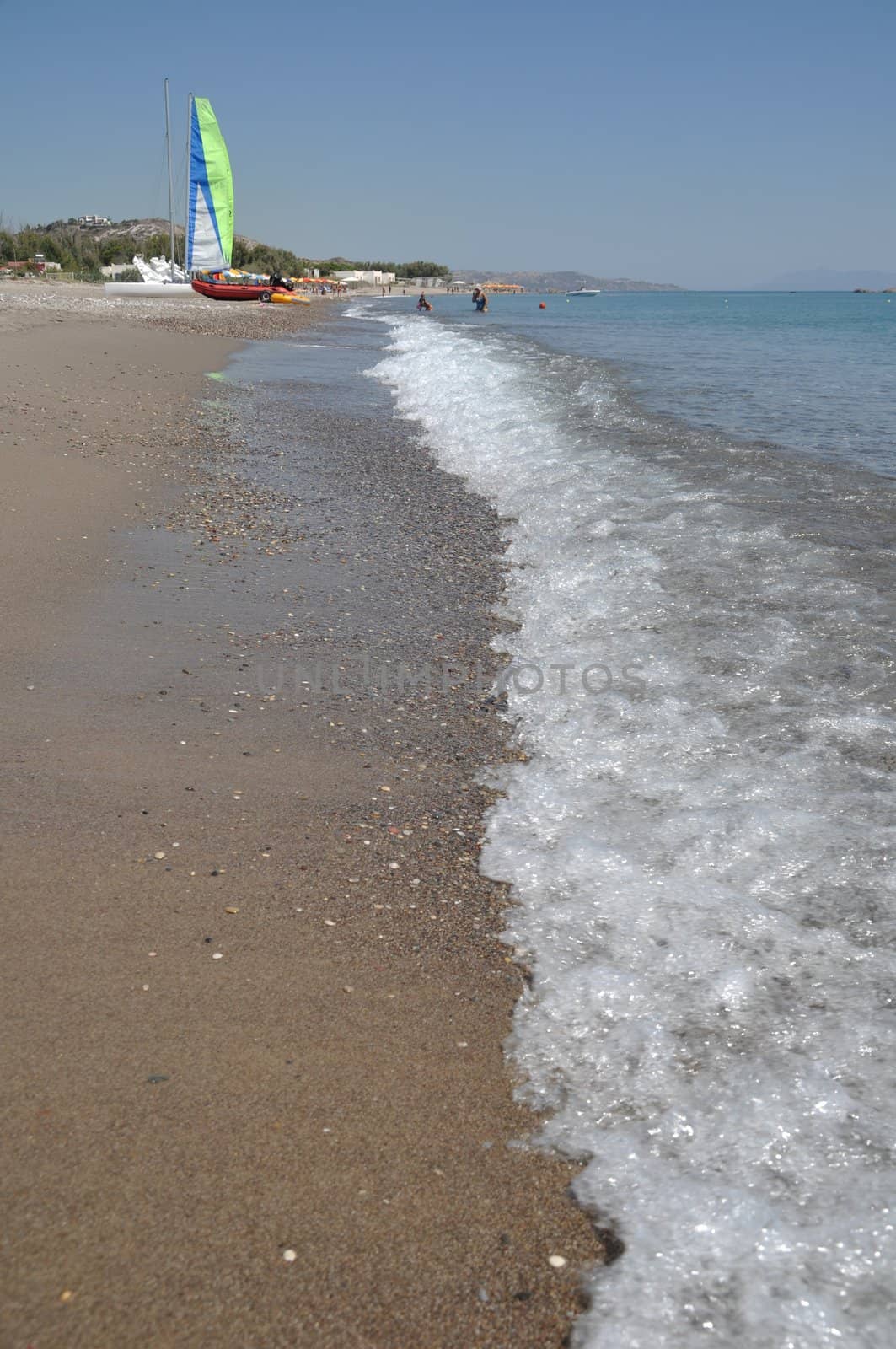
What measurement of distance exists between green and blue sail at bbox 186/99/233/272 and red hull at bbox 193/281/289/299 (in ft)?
2.28

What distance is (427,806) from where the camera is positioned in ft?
11.4

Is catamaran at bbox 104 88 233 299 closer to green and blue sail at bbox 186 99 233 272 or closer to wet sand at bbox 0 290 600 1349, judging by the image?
green and blue sail at bbox 186 99 233 272

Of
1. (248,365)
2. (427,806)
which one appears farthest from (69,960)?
(248,365)

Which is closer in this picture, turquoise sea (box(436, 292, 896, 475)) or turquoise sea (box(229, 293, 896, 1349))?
turquoise sea (box(229, 293, 896, 1349))

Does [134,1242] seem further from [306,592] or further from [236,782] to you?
[306,592]

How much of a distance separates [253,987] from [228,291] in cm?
4381

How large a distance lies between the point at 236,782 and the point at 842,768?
7.08 feet

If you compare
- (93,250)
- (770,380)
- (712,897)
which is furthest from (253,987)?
(93,250)

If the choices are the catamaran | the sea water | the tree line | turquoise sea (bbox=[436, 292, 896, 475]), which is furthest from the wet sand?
the tree line

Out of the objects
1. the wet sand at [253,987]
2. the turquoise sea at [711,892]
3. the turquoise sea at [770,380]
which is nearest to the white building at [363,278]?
the turquoise sea at [770,380]

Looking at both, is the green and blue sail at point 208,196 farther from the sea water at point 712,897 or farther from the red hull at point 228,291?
the sea water at point 712,897

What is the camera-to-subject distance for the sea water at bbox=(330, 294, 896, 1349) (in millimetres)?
1871

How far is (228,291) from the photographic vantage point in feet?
138

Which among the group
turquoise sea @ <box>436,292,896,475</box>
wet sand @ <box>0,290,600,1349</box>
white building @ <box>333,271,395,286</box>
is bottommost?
wet sand @ <box>0,290,600,1349</box>
